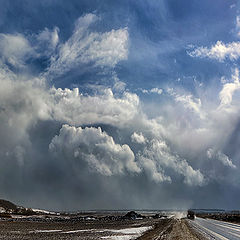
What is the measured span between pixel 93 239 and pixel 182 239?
1337 centimetres

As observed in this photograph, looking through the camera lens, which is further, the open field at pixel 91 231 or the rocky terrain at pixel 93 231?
the rocky terrain at pixel 93 231

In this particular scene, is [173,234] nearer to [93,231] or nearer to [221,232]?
[221,232]

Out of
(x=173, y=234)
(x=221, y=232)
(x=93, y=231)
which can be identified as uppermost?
(x=93, y=231)

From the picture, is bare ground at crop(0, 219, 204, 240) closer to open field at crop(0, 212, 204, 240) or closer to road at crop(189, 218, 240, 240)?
open field at crop(0, 212, 204, 240)

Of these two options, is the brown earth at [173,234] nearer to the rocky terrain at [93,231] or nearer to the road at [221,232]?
the rocky terrain at [93,231]

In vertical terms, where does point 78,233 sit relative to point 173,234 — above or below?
above

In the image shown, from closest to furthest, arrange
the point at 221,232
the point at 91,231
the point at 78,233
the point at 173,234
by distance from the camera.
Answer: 1. the point at 173,234
2. the point at 78,233
3. the point at 221,232
4. the point at 91,231

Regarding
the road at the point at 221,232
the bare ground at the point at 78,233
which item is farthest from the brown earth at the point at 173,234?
the road at the point at 221,232

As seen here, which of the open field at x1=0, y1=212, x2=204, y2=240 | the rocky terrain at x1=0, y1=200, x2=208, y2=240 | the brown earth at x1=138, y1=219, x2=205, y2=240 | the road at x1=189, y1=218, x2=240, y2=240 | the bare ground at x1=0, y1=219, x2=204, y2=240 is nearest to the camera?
the road at x1=189, y1=218, x2=240, y2=240

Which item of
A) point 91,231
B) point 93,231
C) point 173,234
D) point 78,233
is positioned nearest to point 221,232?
point 173,234

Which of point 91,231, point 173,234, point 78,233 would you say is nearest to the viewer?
point 173,234

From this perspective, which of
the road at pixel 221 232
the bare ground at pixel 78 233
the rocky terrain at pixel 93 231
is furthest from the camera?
the rocky terrain at pixel 93 231

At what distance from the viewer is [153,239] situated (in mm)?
44625

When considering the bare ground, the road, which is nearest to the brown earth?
the bare ground
